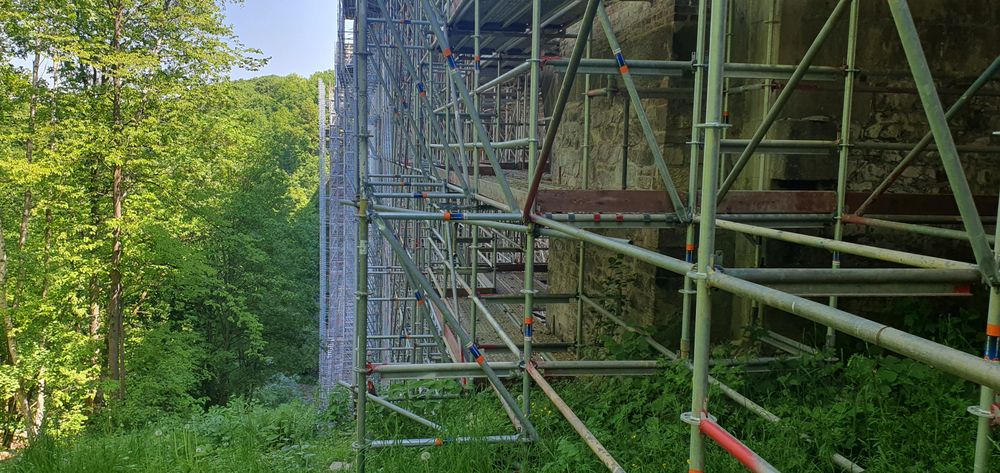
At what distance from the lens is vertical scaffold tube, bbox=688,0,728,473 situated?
2195mm

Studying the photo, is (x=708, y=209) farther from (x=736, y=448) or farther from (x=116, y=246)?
(x=116, y=246)

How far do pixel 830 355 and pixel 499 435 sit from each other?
2.04 metres

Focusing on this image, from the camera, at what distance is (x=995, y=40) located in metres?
5.47

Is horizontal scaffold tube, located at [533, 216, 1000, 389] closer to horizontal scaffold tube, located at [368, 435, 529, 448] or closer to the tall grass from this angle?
horizontal scaffold tube, located at [368, 435, 529, 448]

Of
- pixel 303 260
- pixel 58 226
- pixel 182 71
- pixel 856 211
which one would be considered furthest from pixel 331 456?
pixel 303 260

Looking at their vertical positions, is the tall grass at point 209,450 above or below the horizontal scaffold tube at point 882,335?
below

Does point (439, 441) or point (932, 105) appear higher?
point (932, 105)

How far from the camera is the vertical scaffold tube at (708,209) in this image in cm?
220

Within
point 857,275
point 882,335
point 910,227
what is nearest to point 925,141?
point 910,227

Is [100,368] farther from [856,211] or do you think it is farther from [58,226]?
[856,211]

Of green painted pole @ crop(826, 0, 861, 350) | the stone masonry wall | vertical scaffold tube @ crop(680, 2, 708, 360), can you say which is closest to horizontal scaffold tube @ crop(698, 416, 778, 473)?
vertical scaffold tube @ crop(680, 2, 708, 360)

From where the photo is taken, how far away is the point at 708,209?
87.0 inches

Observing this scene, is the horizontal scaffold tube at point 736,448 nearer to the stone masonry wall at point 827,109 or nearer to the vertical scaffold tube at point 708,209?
the vertical scaffold tube at point 708,209

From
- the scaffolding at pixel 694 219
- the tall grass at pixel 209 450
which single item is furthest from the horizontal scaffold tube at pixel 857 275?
the tall grass at pixel 209 450
